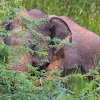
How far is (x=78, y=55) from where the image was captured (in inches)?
131

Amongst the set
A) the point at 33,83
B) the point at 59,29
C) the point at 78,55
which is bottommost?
the point at 33,83

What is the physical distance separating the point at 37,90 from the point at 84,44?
163 cm

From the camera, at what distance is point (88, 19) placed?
5301 mm

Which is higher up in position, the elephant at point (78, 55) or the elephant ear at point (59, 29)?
the elephant ear at point (59, 29)

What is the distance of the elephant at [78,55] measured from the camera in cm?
326

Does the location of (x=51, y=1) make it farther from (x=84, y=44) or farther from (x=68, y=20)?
(x=84, y=44)

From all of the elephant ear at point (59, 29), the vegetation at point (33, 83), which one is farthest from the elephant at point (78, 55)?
the vegetation at point (33, 83)

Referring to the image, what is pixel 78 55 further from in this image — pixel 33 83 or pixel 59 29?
pixel 33 83

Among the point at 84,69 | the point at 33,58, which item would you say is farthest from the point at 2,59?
the point at 84,69

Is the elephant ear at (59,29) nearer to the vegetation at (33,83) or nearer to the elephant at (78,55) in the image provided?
the elephant at (78,55)

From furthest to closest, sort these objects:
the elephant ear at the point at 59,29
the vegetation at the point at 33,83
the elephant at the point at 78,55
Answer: the elephant ear at the point at 59,29 < the elephant at the point at 78,55 < the vegetation at the point at 33,83

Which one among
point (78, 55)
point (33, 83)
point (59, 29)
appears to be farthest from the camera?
point (59, 29)

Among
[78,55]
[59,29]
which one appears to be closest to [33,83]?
[78,55]

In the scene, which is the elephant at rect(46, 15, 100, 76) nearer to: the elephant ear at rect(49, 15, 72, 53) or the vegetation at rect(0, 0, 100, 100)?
the elephant ear at rect(49, 15, 72, 53)
